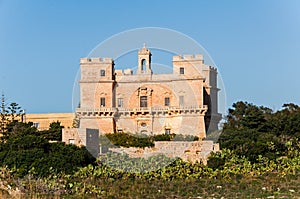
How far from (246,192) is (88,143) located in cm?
797

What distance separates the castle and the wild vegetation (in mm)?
11925

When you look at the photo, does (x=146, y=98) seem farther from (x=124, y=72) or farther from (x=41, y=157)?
(x=41, y=157)

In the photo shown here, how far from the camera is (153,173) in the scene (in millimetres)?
21453

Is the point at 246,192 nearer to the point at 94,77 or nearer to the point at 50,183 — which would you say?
the point at 50,183

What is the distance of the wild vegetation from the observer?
18.1 m

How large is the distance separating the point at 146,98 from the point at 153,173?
17.5 metres

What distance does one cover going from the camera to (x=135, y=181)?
20359 mm

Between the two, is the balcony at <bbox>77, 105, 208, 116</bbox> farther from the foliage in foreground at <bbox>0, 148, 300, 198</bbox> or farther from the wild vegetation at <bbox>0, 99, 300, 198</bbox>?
the foliage in foreground at <bbox>0, 148, 300, 198</bbox>

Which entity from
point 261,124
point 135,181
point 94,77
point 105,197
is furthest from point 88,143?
point 94,77

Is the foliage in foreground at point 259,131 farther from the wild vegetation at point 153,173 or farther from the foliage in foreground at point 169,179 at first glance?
the foliage in foreground at point 169,179

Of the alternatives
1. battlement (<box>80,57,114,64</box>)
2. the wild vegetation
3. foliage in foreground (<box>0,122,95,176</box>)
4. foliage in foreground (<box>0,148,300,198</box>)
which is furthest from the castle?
foliage in foreground (<box>0,148,300,198</box>)

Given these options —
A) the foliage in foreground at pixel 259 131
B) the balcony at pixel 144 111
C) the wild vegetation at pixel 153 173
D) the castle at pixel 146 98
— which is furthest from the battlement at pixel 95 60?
A: the wild vegetation at pixel 153 173

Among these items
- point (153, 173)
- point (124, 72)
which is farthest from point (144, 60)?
point (153, 173)

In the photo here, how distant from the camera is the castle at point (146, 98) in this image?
123ft
